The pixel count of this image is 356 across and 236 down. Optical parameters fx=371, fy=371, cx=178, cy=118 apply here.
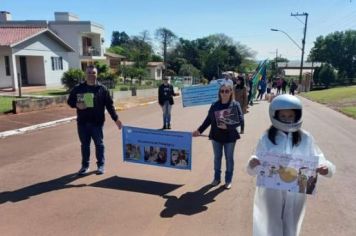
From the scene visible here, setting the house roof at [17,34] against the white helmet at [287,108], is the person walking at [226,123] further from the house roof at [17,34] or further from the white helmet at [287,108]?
the house roof at [17,34]

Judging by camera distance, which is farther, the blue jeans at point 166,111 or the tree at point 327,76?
the tree at point 327,76

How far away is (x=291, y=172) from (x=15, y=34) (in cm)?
2914

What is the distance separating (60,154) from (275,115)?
6287mm

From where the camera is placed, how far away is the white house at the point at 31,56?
84.1 ft

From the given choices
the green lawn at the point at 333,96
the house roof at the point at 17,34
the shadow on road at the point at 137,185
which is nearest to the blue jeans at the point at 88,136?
the shadow on road at the point at 137,185

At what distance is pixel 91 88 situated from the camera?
6.45 meters

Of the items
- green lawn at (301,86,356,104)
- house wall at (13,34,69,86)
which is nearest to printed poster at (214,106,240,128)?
green lawn at (301,86,356,104)

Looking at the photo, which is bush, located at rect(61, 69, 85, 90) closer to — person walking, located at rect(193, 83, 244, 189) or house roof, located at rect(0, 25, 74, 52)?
house roof, located at rect(0, 25, 74, 52)

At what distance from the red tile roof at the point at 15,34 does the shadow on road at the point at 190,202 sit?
23097 millimetres

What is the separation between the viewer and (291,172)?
121 inches

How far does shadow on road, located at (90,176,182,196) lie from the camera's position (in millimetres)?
5809

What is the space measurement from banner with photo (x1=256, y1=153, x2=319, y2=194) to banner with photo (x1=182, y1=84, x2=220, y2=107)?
6.26 m

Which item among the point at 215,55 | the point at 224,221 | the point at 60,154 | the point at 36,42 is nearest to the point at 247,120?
the point at 60,154

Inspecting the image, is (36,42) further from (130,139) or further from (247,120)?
(130,139)
